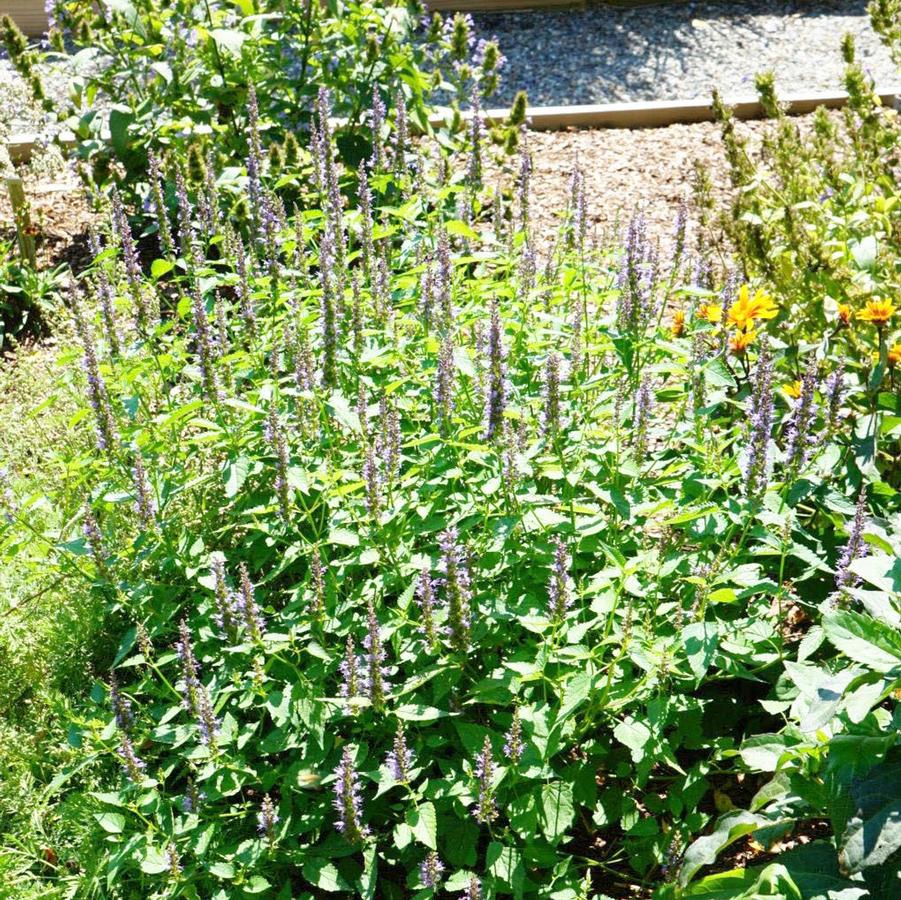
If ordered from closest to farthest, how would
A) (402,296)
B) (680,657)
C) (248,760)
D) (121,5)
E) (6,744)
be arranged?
(680,657), (248,760), (6,744), (402,296), (121,5)

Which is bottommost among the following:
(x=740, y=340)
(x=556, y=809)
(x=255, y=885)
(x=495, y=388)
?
(x=255, y=885)

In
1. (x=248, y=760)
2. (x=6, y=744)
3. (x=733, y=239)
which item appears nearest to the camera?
(x=248, y=760)

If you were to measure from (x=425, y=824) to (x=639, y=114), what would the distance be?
618 cm

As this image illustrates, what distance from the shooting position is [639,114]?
7.83 m

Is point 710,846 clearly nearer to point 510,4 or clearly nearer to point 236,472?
point 236,472

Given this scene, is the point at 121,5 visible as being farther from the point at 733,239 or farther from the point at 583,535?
the point at 583,535

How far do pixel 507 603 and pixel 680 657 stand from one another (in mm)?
463

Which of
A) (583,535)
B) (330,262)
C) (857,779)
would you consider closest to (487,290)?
(330,262)

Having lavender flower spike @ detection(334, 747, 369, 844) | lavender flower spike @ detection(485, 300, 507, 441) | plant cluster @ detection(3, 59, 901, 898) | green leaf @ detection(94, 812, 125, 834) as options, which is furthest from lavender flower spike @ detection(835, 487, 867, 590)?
green leaf @ detection(94, 812, 125, 834)

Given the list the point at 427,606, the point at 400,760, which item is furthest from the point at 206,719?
the point at 427,606

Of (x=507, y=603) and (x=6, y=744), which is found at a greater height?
(x=507, y=603)

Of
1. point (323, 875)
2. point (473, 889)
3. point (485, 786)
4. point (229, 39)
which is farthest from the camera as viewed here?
point (229, 39)

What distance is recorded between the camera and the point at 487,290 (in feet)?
12.2

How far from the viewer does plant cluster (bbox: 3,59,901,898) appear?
2.68 m
